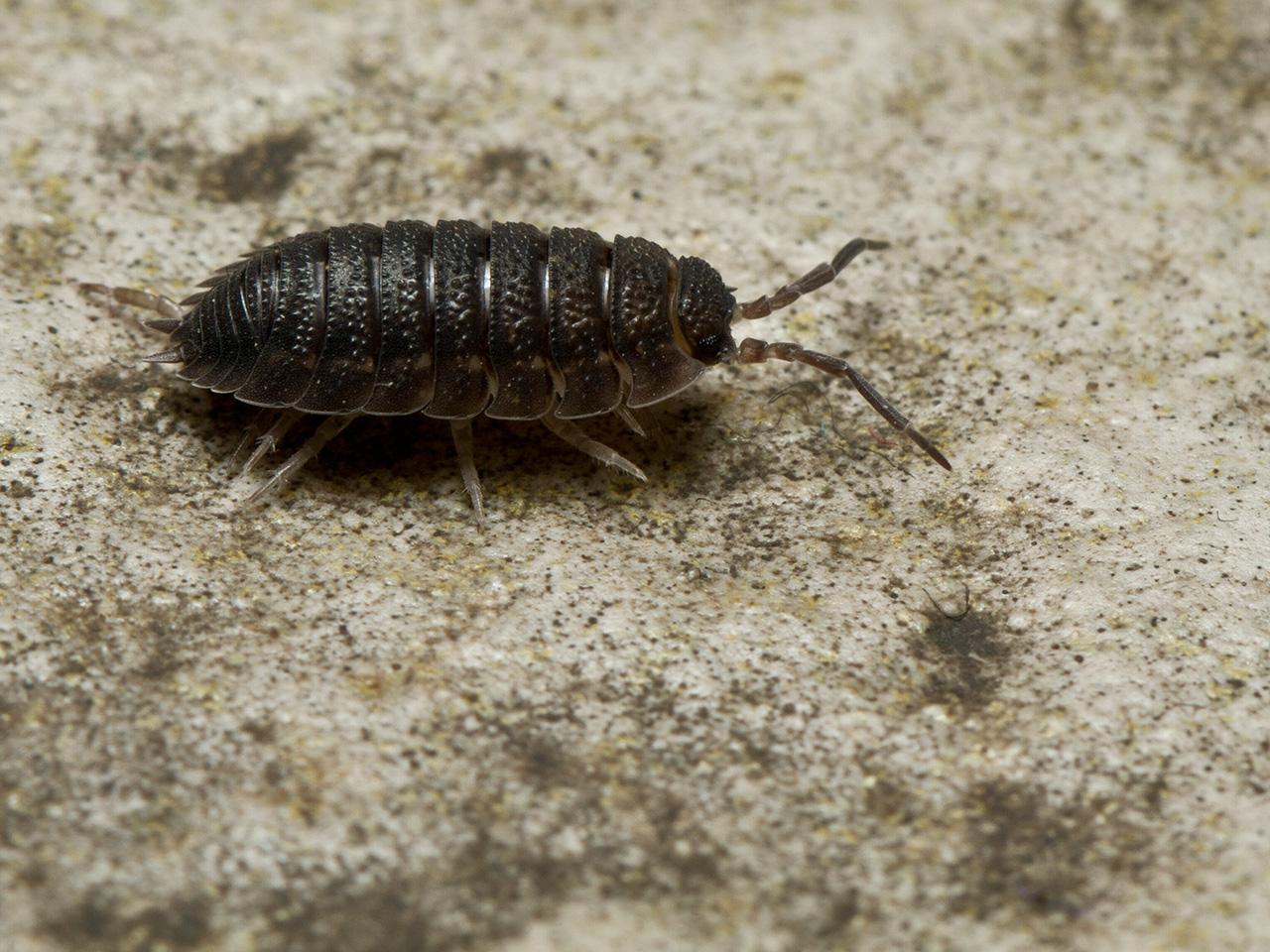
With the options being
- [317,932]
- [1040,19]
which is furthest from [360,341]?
[1040,19]

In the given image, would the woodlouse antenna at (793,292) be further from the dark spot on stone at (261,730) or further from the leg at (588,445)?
the dark spot on stone at (261,730)

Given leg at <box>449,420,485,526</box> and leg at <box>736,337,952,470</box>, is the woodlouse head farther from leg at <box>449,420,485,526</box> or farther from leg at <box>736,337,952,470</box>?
leg at <box>449,420,485,526</box>

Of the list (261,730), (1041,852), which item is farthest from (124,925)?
(1041,852)

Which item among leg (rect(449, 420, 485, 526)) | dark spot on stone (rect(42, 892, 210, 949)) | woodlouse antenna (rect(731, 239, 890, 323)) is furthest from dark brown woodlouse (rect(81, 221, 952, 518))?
dark spot on stone (rect(42, 892, 210, 949))

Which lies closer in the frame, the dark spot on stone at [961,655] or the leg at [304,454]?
the dark spot on stone at [961,655]

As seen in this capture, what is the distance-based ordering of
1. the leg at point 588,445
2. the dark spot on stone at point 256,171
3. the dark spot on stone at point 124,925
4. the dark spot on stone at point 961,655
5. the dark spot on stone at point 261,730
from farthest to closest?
1. the dark spot on stone at point 256,171
2. the leg at point 588,445
3. the dark spot on stone at point 961,655
4. the dark spot on stone at point 261,730
5. the dark spot on stone at point 124,925

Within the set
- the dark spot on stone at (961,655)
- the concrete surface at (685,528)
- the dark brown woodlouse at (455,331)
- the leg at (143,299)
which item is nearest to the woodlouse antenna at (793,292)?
the dark brown woodlouse at (455,331)
